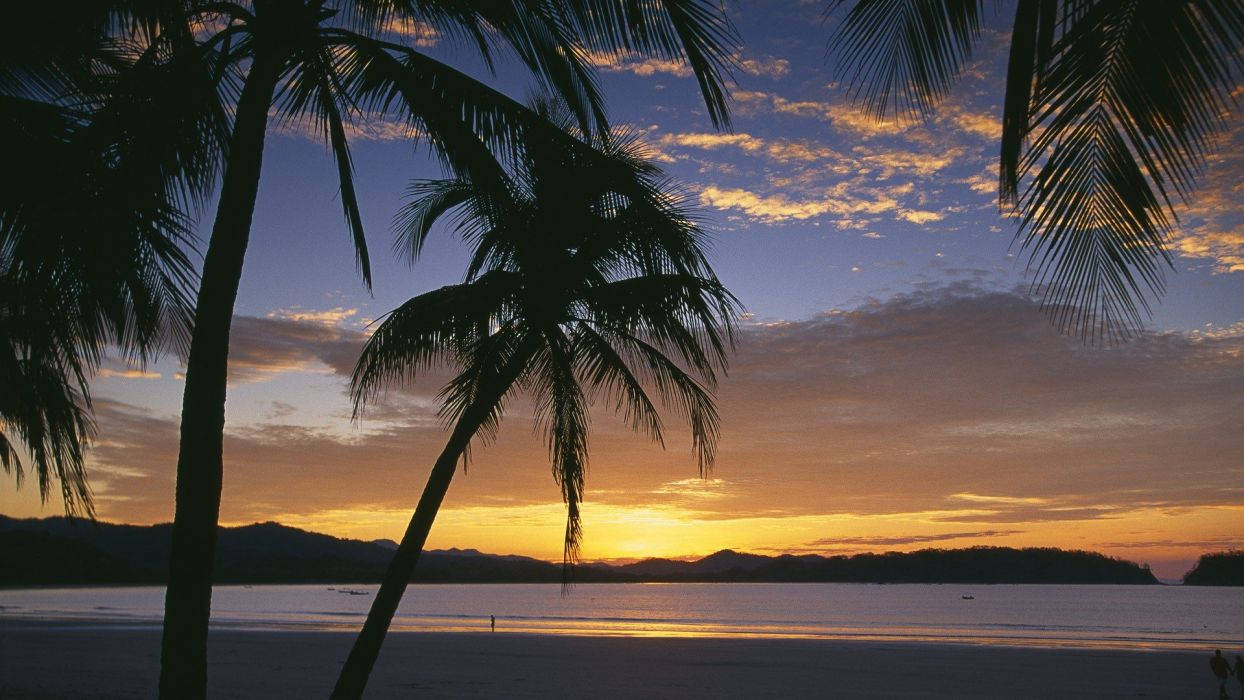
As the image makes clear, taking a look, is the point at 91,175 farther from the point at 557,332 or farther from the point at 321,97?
the point at 557,332

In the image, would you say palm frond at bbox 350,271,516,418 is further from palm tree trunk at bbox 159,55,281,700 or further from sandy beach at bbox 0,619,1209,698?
sandy beach at bbox 0,619,1209,698

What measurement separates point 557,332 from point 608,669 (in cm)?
1626

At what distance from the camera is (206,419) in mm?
4250

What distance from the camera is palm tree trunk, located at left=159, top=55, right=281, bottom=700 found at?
13.5ft

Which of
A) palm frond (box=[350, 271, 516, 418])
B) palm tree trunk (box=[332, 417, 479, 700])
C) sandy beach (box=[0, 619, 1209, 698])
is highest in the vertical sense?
palm frond (box=[350, 271, 516, 418])

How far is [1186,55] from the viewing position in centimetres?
253

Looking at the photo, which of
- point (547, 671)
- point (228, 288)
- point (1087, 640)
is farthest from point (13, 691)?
point (1087, 640)

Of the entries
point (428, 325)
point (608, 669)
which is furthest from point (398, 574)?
point (608, 669)

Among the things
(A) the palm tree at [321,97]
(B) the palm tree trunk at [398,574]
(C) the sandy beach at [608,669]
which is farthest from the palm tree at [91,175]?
(C) the sandy beach at [608,669]

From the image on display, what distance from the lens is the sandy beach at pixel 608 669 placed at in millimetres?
17062

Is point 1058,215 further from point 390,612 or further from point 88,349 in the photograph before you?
point 88,349

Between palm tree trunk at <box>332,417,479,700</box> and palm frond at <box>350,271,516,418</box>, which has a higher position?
palm frond at <box>350,271,516,418</box>

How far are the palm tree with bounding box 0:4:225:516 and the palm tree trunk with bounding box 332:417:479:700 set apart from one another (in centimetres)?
211

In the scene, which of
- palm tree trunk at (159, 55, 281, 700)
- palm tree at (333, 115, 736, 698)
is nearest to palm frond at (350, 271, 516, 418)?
palm tree at (333, 115, 736, 698)
